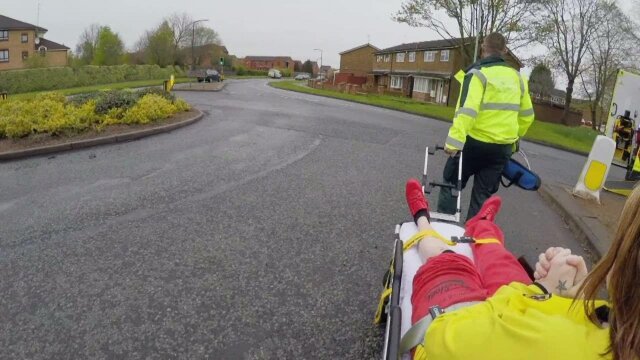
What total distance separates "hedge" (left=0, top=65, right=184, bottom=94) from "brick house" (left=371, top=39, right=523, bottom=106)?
2632 cm

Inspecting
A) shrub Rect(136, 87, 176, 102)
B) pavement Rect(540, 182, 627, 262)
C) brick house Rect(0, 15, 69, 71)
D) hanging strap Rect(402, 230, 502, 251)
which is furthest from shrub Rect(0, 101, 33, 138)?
brick house Rect(0, 15, 69, 71)

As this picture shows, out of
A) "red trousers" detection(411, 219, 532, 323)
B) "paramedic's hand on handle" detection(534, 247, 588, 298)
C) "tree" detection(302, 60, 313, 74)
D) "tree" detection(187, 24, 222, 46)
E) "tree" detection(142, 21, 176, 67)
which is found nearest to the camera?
"paramedic's hand on handle" detection(534, 247, 588, 298)

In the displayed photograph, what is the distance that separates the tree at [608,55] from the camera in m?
34.3

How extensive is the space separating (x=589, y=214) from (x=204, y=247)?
5178 mm

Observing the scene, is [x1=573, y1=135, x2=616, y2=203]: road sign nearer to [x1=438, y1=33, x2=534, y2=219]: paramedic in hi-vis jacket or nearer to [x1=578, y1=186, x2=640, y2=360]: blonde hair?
[x1=438, y1=33, x2=534, y2=219]: paramedic in hi-vis jacket

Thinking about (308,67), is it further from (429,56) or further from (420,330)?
(420,330)

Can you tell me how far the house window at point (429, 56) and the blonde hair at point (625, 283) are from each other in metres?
43.4

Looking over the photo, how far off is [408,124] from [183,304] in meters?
12.1

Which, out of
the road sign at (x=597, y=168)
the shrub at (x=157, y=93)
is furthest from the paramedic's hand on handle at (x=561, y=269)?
the shrub at (x=157, y=93)

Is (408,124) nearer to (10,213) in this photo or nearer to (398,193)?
(398,193)

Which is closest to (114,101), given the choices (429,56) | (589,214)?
(589,214)

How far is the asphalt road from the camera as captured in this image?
2.88 metres

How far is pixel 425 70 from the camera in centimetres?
4325

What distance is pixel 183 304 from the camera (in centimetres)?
323
